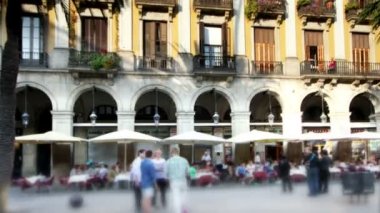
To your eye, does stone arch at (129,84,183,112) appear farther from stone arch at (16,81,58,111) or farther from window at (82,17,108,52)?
stone arch at (16,81,58,111)

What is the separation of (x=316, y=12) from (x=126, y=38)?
10.6 meters

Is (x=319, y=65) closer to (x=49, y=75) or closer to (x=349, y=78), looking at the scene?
(x=349, y=78)

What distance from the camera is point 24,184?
19938mm

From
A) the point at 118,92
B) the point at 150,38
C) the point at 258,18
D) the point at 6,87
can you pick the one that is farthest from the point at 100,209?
the point at 258,18

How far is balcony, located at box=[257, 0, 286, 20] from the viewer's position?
28781mm

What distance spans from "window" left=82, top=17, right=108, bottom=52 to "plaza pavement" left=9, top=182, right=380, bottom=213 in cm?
932

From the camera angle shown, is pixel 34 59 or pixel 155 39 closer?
pixel 34 59

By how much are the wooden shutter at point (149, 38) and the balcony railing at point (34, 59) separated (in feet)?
16.8

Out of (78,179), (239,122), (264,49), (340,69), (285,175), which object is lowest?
(78,179)

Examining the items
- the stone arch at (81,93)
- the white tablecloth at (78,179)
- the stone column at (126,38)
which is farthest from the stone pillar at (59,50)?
the white tablecloth at (78,179)

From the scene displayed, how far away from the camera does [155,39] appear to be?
→ 28.0 metres

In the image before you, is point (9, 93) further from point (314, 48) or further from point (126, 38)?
point (314, 48)

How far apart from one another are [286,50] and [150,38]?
7574 millimetres

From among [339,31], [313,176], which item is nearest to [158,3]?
[339,31]
